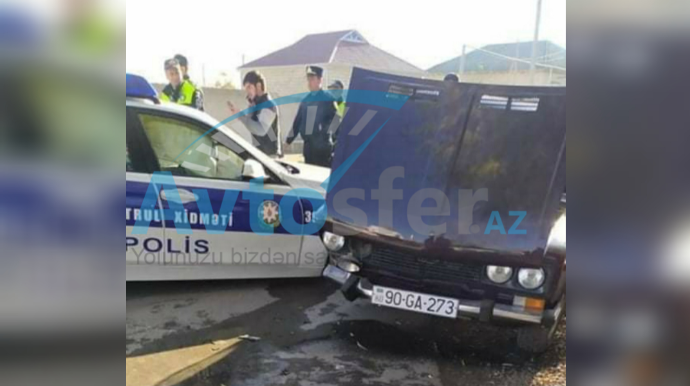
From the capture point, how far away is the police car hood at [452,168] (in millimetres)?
3348

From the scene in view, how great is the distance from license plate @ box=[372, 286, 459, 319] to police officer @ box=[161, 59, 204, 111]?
203 centimetres

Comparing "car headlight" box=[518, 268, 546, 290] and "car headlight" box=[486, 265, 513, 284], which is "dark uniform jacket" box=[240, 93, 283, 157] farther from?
"car headlight" box=[518, 268, 546, 290]

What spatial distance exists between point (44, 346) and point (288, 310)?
119 inches

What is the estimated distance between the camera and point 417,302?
11.2 ft

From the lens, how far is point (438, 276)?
341 centimetres

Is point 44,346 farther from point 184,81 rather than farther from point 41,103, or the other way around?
point 184,81

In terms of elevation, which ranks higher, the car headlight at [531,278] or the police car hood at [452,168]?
the police car hood at [452,168]

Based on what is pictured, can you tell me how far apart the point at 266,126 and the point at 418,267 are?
1862mm

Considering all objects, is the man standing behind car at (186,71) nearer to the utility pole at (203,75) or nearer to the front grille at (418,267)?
the utility pole at (203,75)

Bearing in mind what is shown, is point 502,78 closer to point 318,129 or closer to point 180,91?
point 318,129

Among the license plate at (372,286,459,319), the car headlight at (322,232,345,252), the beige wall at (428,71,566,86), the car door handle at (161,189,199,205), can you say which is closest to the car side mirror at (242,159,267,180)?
the car door handle at (161,189,199,205)

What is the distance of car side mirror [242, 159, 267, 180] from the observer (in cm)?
408

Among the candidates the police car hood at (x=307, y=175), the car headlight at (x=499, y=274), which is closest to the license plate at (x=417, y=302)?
the car headlight at (x=499, y=274)

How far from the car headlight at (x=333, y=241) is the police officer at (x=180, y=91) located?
4.76ft
